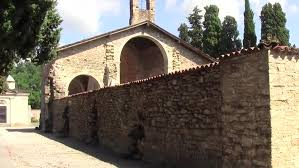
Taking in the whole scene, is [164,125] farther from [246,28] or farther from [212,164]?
[246,28]

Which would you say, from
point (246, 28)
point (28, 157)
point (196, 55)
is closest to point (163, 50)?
point (196, 55)

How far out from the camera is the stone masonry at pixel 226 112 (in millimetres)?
7805

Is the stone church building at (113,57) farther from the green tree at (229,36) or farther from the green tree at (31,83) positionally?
the green tree at (31,83)

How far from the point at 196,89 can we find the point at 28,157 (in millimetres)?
7113

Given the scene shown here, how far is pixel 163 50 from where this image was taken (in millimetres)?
34125

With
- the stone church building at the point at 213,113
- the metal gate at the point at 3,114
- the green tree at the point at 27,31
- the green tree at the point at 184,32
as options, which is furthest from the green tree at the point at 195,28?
the green tree at the point at 27,31

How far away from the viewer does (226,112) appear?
9.00m

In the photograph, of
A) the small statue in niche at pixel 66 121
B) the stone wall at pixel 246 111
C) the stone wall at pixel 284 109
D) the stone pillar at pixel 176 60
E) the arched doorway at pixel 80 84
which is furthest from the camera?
the arched doorway at pixel 80 84

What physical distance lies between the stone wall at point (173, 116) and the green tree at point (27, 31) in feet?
9.25

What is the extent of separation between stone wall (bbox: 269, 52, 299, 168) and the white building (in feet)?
156

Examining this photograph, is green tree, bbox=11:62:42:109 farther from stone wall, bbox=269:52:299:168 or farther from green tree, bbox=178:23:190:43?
stone wall, bbox=269:52:299:168

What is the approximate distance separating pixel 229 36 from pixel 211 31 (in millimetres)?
2004

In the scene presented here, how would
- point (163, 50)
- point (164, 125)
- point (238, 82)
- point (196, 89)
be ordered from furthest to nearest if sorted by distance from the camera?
point (163, 50) → point (164, 125) → point (196, 89) → point (238, 82)

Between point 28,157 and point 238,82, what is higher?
point 238,82
